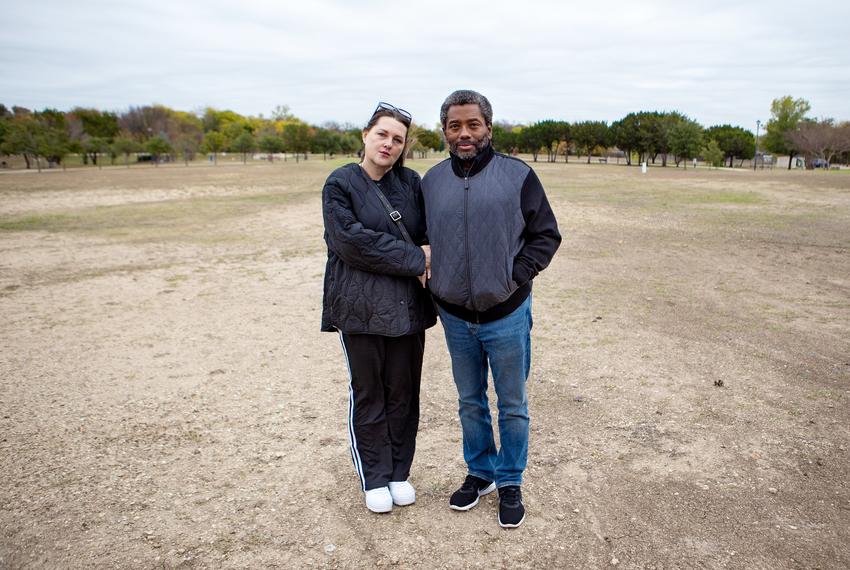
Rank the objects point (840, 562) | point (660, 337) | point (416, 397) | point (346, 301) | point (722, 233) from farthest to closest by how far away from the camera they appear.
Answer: point (722, 233)
point (660, 337)
point (416, 397)
point (346, 301)
point (840, 562)

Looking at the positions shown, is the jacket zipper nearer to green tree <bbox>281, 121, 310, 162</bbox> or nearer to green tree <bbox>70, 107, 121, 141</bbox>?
green tree <bbox>281, 121, 310, 162</bbox>

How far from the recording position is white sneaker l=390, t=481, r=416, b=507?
332 cm

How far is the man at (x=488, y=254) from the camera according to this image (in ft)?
9.29

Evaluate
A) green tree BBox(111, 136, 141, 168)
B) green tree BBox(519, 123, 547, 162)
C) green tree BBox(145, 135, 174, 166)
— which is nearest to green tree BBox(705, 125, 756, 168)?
green tree BBox(519, 123, 547, 162)

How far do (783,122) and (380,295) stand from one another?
8391cm

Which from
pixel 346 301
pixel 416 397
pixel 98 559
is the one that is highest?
pixel 346 301

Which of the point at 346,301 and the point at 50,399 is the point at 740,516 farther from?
the point at 50,399

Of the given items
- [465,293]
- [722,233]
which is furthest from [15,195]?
[465,293]

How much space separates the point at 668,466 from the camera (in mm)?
3695

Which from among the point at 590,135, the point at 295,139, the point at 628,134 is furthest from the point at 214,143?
the point at 628,134

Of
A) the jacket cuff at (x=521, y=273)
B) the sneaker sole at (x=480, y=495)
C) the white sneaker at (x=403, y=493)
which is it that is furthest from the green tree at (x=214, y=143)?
the jacket cuff at (x=521, y=273)

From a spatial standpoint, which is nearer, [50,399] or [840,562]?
[840,562]

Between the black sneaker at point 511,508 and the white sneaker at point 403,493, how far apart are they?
0.50 meters

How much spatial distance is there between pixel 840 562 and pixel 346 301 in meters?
2.66
